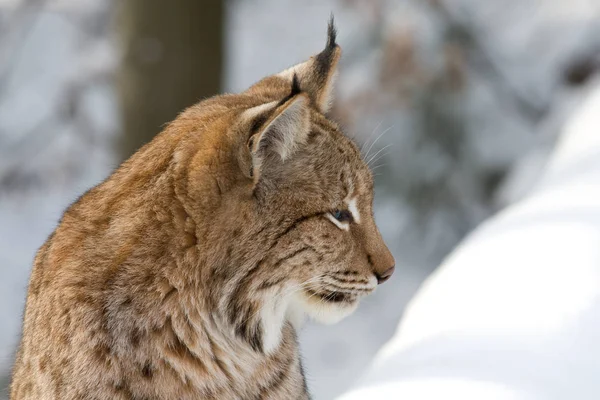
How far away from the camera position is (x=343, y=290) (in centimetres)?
246

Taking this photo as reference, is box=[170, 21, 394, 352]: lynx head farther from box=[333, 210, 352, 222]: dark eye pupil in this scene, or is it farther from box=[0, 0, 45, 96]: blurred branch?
box=[0, 0, 45, 96]: blurred branch

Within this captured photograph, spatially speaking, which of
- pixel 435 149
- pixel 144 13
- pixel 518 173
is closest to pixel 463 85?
pixel 435 149

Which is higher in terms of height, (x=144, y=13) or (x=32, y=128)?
(x=32, y=128)

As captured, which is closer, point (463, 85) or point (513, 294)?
point (513, 294)

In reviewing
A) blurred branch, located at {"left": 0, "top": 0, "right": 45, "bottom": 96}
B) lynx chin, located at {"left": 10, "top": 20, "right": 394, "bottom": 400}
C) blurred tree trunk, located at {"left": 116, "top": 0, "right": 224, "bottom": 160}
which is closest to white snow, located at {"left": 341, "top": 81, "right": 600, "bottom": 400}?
lynx chin, located at {"left": 10, "top": 20, "right": 394, "bottom": 400}

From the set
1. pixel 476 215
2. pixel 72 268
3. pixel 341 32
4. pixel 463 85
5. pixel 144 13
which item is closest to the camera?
pixel 72 268

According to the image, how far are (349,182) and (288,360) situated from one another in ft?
1.63

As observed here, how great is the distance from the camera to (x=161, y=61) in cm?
548

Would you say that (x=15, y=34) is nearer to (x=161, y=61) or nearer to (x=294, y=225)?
(x=161, y=61)

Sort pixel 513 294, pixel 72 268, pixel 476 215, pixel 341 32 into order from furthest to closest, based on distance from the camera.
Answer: pixel 341 32 < pixel 476 215 < pixel 513 294 < pixel 72 268

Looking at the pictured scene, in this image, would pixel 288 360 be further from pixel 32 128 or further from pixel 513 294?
pixel 32 128

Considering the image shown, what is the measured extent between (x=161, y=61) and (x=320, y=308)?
10.8 ft

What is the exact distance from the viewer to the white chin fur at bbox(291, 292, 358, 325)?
8.06 ft

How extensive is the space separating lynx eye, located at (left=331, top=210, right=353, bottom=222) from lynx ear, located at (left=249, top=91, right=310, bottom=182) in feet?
0.62
